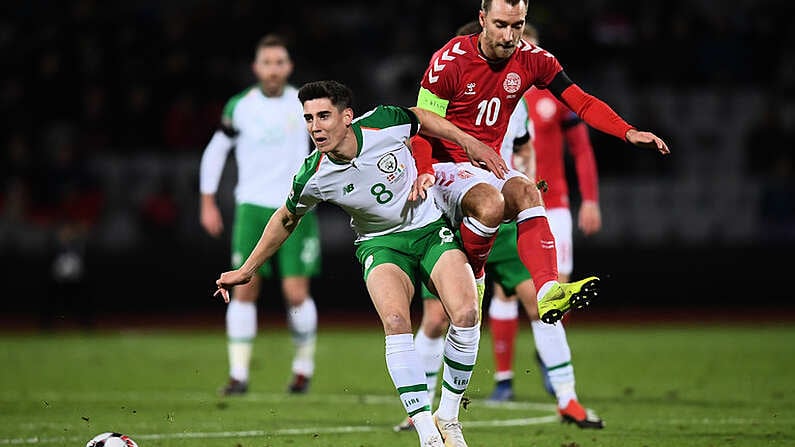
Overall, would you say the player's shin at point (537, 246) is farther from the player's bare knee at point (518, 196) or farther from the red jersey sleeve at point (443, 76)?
the red jersey sleeve at point (443, 76)

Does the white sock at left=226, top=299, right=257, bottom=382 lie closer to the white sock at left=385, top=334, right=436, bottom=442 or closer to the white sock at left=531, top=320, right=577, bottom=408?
the white sock at left=531, top=320, right=577, bottom=408

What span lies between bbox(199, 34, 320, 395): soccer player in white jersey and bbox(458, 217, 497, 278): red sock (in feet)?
10.9

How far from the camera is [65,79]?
17547 mm

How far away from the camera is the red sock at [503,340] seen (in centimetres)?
942

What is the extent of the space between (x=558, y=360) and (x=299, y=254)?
2939 mm

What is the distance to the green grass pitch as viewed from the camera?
7.49m

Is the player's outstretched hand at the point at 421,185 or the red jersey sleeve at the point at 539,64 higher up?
the red jersey sleeve at the point at 539,64

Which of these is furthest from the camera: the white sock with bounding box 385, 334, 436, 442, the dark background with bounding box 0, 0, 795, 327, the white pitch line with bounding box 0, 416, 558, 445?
the dark background with bounding box 0, 0, 795, 327

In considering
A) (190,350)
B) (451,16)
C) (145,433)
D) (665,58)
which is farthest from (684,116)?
(145,433)

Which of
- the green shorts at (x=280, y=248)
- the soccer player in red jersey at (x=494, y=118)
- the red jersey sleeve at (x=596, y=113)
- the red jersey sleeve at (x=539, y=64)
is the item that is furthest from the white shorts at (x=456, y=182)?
the green shorts at (x=280, y=248)

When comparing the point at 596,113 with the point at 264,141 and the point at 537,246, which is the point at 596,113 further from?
the point at 264,141

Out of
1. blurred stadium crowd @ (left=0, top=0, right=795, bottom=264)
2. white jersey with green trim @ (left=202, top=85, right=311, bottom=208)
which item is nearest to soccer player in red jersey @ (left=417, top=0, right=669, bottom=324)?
white jersey with green trim @ (left=202, top=85, right=311, bottom=208)

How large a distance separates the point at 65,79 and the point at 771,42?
11019 millimetres

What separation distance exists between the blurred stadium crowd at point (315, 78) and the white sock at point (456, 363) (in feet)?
34.2
